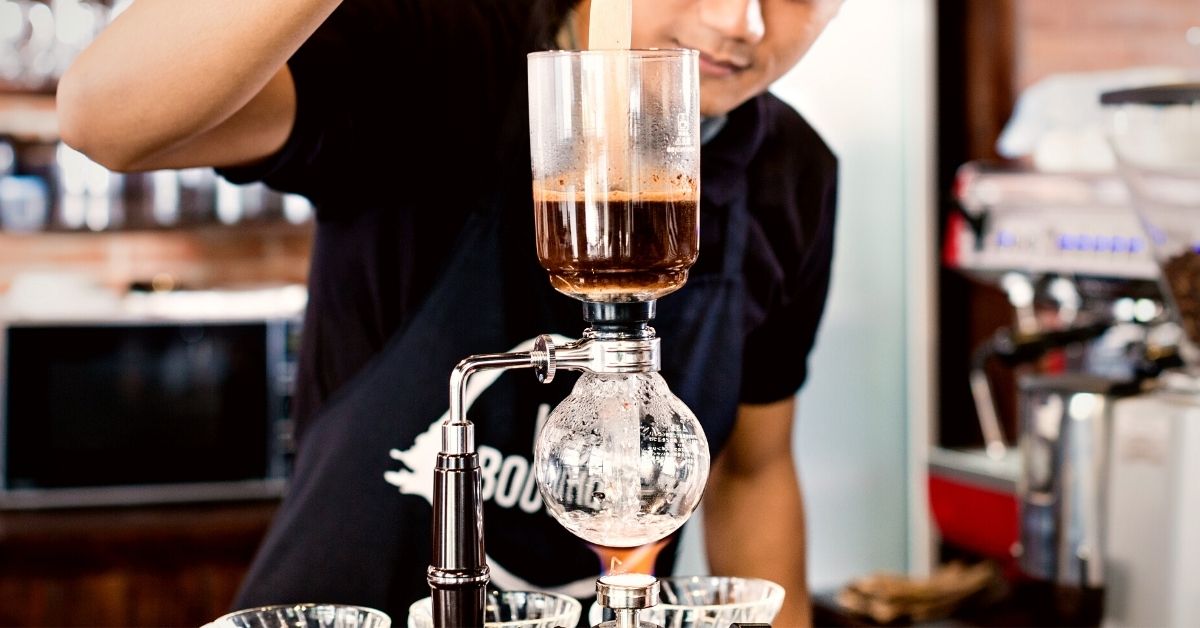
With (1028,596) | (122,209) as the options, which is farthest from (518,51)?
(122,209)

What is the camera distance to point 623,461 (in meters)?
0.76

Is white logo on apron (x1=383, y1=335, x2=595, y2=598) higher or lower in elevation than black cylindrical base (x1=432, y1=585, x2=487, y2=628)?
higher

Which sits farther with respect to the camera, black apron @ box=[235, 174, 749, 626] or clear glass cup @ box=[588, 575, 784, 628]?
black apron @ box=[235, 174, 749, 626]

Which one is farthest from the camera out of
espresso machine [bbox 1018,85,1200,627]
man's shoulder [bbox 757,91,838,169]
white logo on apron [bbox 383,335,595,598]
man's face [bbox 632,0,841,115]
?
espresso machine [bbox 1018,85,1200,627]

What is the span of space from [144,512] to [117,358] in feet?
1.20

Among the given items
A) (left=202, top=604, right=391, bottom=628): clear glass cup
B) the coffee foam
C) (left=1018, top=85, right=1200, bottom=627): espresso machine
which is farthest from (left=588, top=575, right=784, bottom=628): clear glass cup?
(left=1018, top=85, right=1200, bottom=627): espresso machine

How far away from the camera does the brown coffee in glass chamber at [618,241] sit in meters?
0.76

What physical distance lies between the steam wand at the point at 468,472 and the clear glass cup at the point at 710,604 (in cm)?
10

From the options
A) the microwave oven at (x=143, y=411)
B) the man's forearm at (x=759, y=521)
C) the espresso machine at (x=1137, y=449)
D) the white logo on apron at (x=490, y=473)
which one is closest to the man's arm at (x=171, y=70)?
the white logo on apron at (x=490, y=473)

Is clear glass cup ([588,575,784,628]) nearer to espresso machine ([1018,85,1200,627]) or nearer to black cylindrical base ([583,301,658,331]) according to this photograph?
black cylindrical base ([583,301,658,331])

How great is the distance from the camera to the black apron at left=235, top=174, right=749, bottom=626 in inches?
46.0

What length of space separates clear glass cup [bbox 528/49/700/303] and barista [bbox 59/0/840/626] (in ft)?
0.94

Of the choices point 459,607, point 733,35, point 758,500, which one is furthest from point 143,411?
point 459,607

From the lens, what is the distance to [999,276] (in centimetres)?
244
